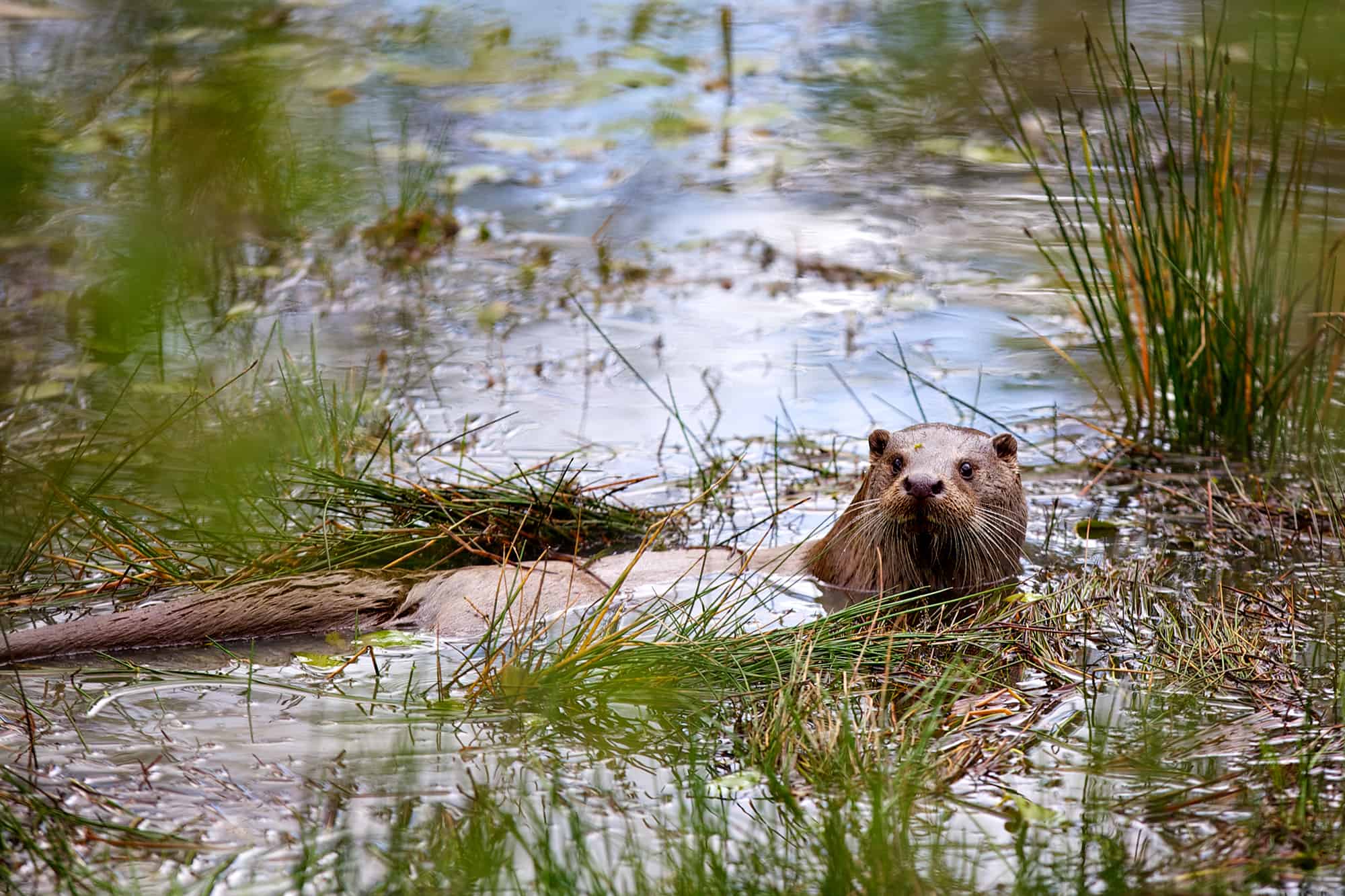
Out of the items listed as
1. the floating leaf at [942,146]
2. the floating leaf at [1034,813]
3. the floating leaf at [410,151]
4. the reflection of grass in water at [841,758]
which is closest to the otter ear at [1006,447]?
the reflection of grass in water at [841,758]

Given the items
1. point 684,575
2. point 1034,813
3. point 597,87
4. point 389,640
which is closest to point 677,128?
point 597,87

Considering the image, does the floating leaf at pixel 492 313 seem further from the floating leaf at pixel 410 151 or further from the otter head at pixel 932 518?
the otter head at pixel 932 518

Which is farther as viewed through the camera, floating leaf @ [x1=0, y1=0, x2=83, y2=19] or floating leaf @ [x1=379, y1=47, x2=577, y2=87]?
floating leaf @ [x1=379, y1=47, x2=577, y2=87]

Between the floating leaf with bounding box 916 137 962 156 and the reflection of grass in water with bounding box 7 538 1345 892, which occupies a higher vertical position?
the floating leaf with bounding box 916 137 962 156

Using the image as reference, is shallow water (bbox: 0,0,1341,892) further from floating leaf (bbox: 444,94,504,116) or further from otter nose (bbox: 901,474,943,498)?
otter nose (bbox: 901,474,943,498)

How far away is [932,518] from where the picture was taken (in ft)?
13.7

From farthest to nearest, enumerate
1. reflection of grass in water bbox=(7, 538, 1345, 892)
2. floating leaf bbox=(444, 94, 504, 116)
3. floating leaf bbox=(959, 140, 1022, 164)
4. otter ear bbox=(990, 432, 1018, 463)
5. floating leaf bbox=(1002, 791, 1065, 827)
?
floating leaf bbox=(444, 94, 504, 116) < floating leaf bbox=(959, 140, 1022, 164) < otter ear bbox=(990, 432, 1018, 463) < floating leaf bbox=(1002, 791, 1065, 827) < reflection of grass in water bbox=(7, 538, 1345, 892)

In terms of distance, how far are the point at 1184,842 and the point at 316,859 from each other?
1.75m

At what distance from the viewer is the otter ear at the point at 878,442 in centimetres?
448

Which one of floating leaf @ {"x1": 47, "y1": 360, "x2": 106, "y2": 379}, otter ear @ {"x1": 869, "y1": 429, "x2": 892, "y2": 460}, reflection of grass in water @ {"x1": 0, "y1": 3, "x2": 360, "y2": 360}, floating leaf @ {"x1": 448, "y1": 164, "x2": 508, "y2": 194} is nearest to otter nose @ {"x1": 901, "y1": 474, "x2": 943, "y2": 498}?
otter ear @ {"x1": 869, "y1": 429, "x2": 892, "y2": 460}

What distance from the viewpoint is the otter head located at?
418 centimetres

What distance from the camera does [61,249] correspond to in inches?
106

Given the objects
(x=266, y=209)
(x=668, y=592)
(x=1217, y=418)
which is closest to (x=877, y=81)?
(x=1217, y=418)

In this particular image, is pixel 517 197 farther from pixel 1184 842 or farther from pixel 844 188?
pixel 1184 842
